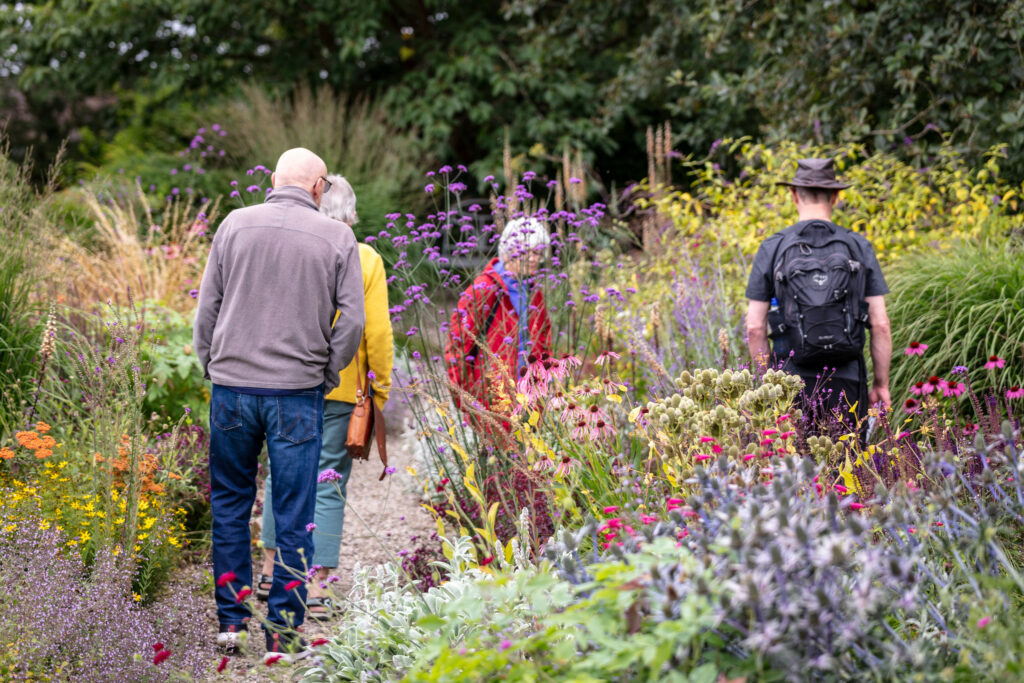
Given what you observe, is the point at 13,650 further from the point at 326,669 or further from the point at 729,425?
the point at 729,425

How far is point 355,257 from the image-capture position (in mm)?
3529

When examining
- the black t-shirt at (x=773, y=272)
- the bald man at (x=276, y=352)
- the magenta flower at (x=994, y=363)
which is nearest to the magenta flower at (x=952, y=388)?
the magenta flower at (x=994, y=363)

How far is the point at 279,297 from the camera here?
339 centimetres

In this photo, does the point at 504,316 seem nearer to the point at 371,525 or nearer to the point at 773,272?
the point at 773,272

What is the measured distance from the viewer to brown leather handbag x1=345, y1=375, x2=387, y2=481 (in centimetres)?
385

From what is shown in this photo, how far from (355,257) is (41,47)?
12.6 meters

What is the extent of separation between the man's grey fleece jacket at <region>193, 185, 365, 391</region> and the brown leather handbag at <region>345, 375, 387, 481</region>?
0.39 meters

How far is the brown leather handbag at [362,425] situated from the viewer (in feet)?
12.6

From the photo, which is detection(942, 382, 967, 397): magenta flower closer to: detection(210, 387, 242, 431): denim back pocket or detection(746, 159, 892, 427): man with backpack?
detection(746, 159, 892, 427): man with backpack

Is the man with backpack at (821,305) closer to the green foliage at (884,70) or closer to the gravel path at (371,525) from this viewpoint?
the gravel path at (371,525)

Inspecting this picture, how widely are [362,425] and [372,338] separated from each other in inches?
14.8

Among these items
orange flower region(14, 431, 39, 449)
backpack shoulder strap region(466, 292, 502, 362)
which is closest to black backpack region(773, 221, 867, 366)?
backpack shoulder strap region(466, 292, 502, 362)

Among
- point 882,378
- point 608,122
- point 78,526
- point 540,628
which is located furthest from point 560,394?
point 608,122

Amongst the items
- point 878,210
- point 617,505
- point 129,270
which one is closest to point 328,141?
point 129,270
